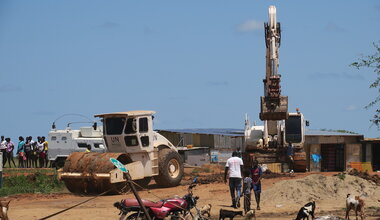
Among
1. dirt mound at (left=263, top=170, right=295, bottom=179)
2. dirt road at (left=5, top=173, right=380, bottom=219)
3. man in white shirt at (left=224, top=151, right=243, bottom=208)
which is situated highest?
man in white shirt at (left=224, top=151, right=243, bottom=208)

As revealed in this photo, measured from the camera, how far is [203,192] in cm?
2644

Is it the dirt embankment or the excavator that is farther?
the excavator

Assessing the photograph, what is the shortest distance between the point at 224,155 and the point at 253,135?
28.6 ft

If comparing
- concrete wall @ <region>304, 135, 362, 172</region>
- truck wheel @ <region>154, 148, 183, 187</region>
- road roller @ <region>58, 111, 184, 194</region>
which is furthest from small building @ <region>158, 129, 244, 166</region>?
road roller @ <region>58, 111, 184, 194</region>

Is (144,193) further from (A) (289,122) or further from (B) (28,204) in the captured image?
(A) (289,122)

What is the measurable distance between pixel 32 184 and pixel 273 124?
43.8 ft

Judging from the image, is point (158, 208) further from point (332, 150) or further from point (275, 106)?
point (332, 150)

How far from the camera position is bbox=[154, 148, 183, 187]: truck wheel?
27609 millimetres

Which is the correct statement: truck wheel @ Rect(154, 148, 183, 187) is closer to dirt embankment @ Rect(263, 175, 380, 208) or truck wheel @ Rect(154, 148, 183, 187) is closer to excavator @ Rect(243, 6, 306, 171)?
dirt embankment @ Rect(263, 175, 380, 208)

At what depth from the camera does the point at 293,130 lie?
36750 millimetres

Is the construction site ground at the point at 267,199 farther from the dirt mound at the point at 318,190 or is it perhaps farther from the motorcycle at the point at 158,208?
the motorcycle at the point at 158,208

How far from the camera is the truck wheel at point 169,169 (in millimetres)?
27609

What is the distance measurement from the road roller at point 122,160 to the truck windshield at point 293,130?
33.2 feet

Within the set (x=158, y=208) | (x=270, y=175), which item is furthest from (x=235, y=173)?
(x=270, y=175)
